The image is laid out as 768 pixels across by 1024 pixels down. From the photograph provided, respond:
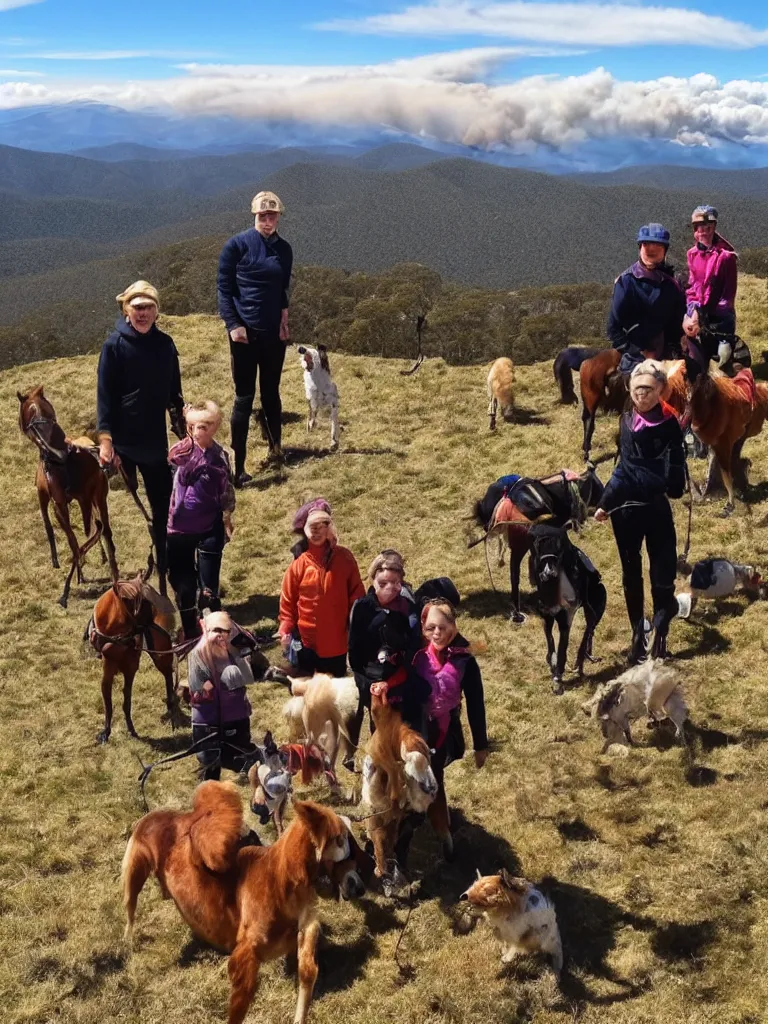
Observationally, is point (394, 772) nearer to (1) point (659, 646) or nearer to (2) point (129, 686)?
(2) point (129, 686)

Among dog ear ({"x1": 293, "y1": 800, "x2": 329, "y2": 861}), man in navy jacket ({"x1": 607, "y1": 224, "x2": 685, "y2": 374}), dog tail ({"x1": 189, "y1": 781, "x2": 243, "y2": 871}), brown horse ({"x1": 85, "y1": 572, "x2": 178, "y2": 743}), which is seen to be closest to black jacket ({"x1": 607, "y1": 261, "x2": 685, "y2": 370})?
man in navy jacket ({"x1": 607, "y1": 224, "x2": 685, "y2": 374})

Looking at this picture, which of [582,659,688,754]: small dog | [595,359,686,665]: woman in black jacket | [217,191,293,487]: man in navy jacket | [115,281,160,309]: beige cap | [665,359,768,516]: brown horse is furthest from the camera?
[217,191,293,487]: man in navy jacket

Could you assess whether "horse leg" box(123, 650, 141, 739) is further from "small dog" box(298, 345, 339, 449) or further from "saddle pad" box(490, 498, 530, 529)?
"small dog" box(298, 345, 339, 449)

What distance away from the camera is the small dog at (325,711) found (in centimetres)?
643

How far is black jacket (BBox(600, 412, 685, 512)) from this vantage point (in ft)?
23.8

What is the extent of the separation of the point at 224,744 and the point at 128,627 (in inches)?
68.6

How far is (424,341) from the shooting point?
6069 centimetres

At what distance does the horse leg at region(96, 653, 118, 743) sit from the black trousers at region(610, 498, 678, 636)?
449 centimetres

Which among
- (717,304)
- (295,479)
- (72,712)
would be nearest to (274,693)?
(72,712)

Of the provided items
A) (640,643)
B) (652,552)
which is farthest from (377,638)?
(640,643)

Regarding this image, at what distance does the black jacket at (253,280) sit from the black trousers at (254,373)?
0.22 meters

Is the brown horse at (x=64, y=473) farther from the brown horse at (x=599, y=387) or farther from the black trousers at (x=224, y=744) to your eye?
the brown horse at (x=599, y=387)

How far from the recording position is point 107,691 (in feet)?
25.9

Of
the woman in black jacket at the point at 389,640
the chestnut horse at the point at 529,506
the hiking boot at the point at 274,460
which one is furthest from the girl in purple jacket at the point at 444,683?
the hiking boot at the point at 274,460
